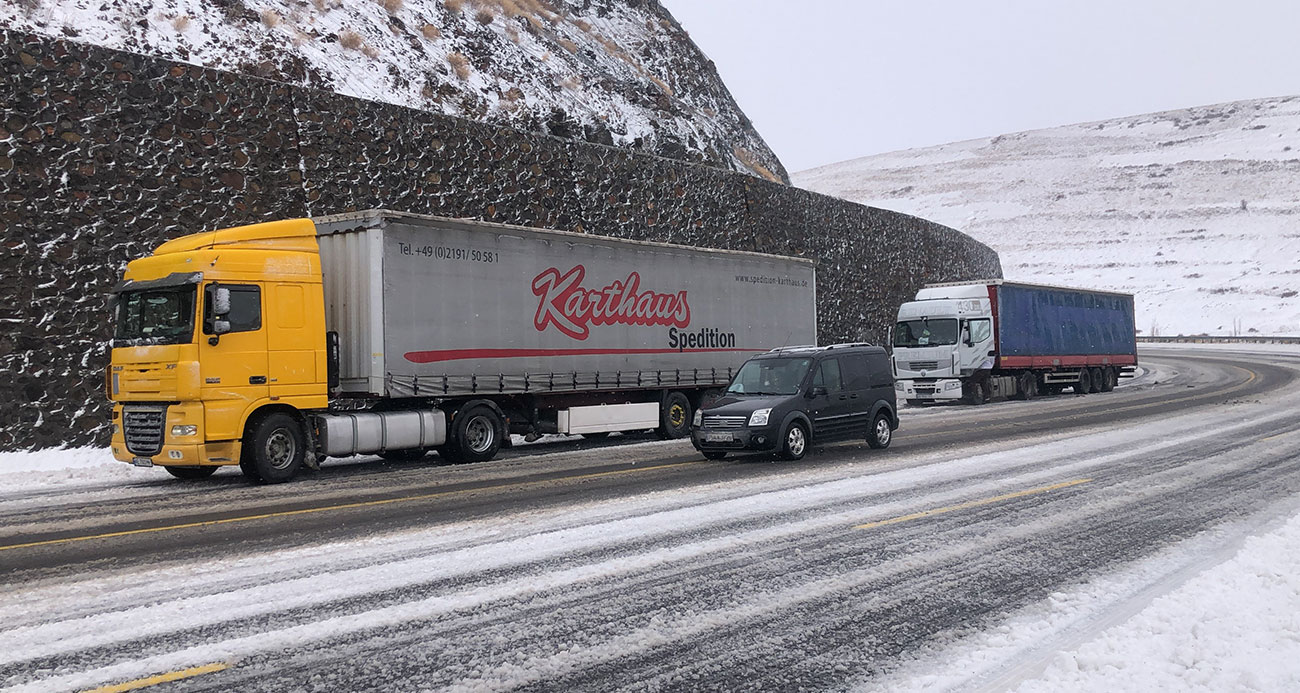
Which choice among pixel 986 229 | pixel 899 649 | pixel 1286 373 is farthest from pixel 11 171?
pixel 986 229

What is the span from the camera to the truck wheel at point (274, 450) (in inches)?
517

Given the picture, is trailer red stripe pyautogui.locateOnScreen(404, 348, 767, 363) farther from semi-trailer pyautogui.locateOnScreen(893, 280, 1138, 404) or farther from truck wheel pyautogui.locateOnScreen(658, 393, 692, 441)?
semi-trailer pyautogui.locateOnScreen(893, 280, 1138, 404)

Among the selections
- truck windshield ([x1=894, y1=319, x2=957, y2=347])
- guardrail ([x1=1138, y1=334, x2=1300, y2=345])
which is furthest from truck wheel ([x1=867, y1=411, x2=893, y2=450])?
guardrail ([x1=1138, y1=334, x2=1300, y2=345])

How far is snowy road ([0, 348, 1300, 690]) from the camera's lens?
532cm

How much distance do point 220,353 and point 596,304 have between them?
6930 mm

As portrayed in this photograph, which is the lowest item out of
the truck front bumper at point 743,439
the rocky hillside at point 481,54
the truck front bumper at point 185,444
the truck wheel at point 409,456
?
the truck wheel at point 409,456

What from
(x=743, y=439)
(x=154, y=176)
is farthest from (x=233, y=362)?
(x=743, y=439)

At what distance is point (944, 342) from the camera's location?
29828 mm

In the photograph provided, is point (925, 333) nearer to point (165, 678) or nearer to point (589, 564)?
point (589, 564)

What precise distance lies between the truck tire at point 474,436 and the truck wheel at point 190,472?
3.35 metres

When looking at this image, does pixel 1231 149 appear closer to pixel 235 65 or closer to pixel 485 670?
pixel 235 65

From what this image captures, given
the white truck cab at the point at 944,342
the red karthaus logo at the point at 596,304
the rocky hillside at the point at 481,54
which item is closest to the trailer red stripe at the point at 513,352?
the red karthaus logo at the point at 596,304

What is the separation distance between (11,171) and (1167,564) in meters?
16.5

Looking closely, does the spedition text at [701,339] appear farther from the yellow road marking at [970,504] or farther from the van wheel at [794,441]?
the yellow road marking at [970,504]
